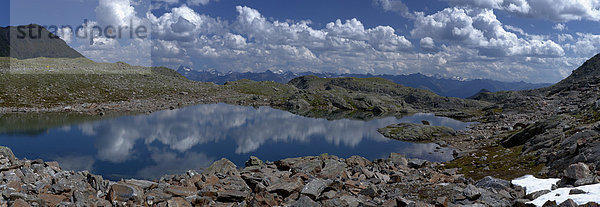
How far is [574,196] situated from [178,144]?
6192cm

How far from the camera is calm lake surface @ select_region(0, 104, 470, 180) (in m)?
48.9

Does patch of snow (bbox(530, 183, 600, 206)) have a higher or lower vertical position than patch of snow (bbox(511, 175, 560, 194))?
higher

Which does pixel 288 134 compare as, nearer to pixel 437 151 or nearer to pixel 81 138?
pixel 437 151

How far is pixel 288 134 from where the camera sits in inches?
3364

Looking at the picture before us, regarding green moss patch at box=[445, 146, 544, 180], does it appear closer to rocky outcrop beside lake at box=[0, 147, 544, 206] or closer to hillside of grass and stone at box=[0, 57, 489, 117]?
rocky outcrop beside lake at box=[0, 147, 544, 206]

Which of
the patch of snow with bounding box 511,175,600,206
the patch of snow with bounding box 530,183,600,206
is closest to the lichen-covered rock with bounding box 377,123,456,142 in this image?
the patch of snow with bounding box 511,175,600,206

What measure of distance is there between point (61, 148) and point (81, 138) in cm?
941

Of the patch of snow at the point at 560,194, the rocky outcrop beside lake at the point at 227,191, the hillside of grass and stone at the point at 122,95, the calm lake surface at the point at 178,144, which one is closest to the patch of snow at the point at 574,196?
the patch of snow at the point at 560,194

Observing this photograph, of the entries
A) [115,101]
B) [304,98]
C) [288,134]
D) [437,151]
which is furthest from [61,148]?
[304,98]

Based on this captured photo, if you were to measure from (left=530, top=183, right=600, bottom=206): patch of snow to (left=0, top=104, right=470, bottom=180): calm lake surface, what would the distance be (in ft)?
135

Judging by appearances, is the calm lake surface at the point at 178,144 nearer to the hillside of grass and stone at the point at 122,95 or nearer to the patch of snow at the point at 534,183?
the hillside of grass and stone at the point at 122,95

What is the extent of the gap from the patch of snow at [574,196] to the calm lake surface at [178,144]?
41.1 m

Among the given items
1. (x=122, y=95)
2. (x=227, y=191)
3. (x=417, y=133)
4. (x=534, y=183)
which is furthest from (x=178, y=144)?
(x=122, y=95)

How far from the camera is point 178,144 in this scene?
6412cm
